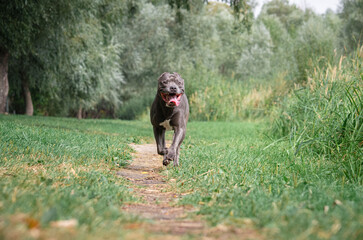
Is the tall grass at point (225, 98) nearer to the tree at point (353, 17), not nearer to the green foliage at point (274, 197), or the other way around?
the tree at point (353, 17)

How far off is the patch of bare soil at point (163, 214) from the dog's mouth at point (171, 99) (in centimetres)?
103

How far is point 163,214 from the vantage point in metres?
2.93

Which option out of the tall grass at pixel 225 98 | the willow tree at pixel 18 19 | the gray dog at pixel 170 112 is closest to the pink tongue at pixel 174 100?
the gray dog at pixel 170 112

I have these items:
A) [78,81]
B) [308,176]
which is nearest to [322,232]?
[308,176]

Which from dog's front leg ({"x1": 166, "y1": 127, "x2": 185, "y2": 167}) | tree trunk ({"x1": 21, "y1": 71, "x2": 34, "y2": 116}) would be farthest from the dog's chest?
tree trunk ({"x1": 21, "y1": 71, "x2": 34, "y2": 116})

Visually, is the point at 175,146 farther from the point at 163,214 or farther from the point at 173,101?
the point at 163,214

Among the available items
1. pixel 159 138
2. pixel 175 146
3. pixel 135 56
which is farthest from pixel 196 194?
pixel 135 56

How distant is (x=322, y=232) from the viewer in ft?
6.47

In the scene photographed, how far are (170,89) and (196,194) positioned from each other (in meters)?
2.23

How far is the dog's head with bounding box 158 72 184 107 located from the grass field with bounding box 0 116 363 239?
984mm

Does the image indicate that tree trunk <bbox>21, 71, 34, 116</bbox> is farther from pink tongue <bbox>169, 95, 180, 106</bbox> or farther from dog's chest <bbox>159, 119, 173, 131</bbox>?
pink tongue <bbox>169, 95, 180, 106</bbox>

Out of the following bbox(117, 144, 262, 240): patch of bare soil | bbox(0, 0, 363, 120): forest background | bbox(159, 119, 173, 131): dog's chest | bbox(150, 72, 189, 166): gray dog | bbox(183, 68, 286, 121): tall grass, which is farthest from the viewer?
bbox(183, 68, 286, 121): tall grass

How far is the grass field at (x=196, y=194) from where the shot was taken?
2.03 m

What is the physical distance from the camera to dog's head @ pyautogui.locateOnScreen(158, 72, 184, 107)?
5406 millimetres
